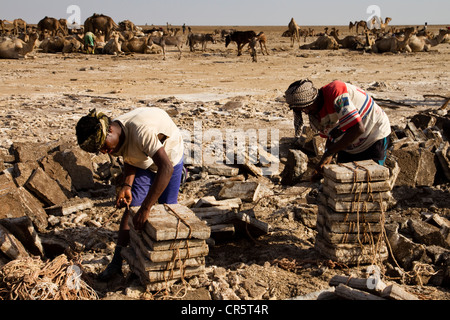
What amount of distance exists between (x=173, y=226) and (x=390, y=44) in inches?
953

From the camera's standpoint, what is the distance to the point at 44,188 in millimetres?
5949

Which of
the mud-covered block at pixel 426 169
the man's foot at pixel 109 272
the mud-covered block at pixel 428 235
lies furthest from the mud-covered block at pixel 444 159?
the man's foot at pixel 109 272

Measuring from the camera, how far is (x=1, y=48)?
1966 cm

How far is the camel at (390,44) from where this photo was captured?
81.9 ft

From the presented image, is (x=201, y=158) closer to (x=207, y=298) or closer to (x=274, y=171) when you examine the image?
(x=274, y=171)

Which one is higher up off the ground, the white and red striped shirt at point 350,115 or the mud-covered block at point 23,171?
the white and red striped shirt at point 350,115

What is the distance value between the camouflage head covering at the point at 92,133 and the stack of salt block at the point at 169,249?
0.73 m

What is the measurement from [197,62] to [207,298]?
1806cm

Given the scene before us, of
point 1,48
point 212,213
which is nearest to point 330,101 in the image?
point 212,213

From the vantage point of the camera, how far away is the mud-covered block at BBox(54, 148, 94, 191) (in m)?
6.62

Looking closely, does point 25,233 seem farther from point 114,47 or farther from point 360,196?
point 114,47

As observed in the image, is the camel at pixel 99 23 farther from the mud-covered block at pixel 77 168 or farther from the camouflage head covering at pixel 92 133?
the camouflage head covering at pixel 92 133

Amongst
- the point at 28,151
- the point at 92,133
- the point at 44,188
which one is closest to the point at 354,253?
the point at 92,133

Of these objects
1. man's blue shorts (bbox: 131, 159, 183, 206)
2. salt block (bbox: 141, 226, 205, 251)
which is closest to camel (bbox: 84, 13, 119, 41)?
man's blue shorts (bbox: 131, 159, 183, 206)
